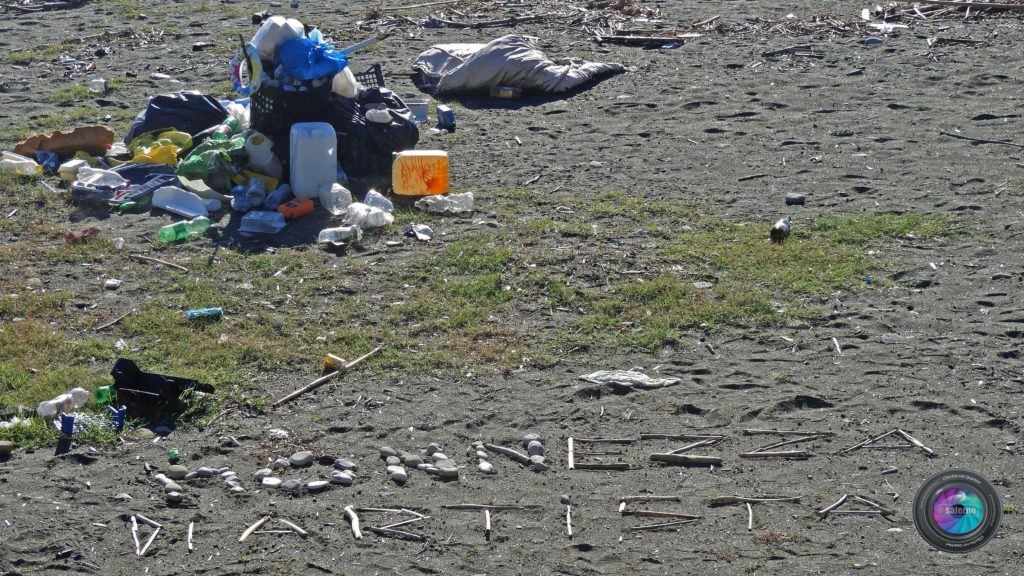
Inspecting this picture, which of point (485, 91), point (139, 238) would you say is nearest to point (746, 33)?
point (485, 91)

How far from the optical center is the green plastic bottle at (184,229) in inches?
265

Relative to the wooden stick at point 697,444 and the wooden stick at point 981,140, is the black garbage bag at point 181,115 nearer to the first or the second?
the wooden stick at point 697,444

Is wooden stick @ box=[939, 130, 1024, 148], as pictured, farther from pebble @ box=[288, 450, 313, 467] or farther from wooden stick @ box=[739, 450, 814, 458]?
pebble @ box=[288, 450, 313, 467]

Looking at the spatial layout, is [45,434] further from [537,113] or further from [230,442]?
[537,113]

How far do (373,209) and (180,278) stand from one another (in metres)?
1.41

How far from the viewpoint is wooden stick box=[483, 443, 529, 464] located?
170 inches

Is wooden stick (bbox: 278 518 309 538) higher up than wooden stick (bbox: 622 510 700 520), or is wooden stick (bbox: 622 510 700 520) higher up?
wooden stick (bbox: 622 510 700 520)

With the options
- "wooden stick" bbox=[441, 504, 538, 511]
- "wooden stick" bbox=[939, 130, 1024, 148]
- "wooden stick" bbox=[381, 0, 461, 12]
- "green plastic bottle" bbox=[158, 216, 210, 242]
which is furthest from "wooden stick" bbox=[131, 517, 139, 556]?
"wooden stick" bbox=[381, 0, 461, 12]

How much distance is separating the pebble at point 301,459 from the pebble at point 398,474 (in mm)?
357

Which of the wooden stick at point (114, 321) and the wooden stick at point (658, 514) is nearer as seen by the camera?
the wooden stick at point (658, 514)

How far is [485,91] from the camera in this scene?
33.0ft

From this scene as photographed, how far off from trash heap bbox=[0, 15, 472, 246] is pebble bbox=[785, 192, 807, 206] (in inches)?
91.5

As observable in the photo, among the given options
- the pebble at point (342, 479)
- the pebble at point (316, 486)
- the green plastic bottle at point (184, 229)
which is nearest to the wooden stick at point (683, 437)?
the pebble at point (342, 479)

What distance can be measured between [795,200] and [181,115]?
493cm
